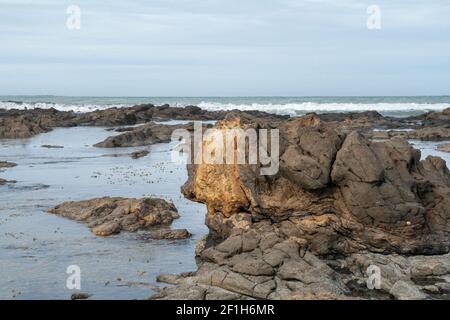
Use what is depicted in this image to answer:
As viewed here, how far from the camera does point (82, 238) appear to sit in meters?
22.3

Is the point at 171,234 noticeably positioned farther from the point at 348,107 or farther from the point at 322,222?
the point at 348,107

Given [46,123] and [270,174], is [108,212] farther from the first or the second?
[46,123]

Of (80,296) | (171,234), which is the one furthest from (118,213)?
(80,296)

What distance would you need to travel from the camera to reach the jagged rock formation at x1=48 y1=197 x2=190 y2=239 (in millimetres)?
22984

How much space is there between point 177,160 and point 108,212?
2039 centimetres

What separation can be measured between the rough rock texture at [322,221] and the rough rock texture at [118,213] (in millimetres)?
3926

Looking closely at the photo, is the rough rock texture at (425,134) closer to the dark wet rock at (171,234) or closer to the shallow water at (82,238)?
the shallow water at (82,238)

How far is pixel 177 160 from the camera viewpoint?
45.6 m

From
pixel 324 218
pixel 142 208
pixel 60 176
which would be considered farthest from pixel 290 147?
pixel 60 176

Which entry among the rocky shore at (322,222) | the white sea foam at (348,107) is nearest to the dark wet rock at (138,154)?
the rocky shore at (322,222)

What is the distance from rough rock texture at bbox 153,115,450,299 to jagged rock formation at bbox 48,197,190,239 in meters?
3.83

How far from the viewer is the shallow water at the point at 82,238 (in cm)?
1723

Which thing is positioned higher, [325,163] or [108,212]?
[325,163]

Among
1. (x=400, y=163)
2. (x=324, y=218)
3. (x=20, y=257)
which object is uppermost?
(x=400, y=163)
